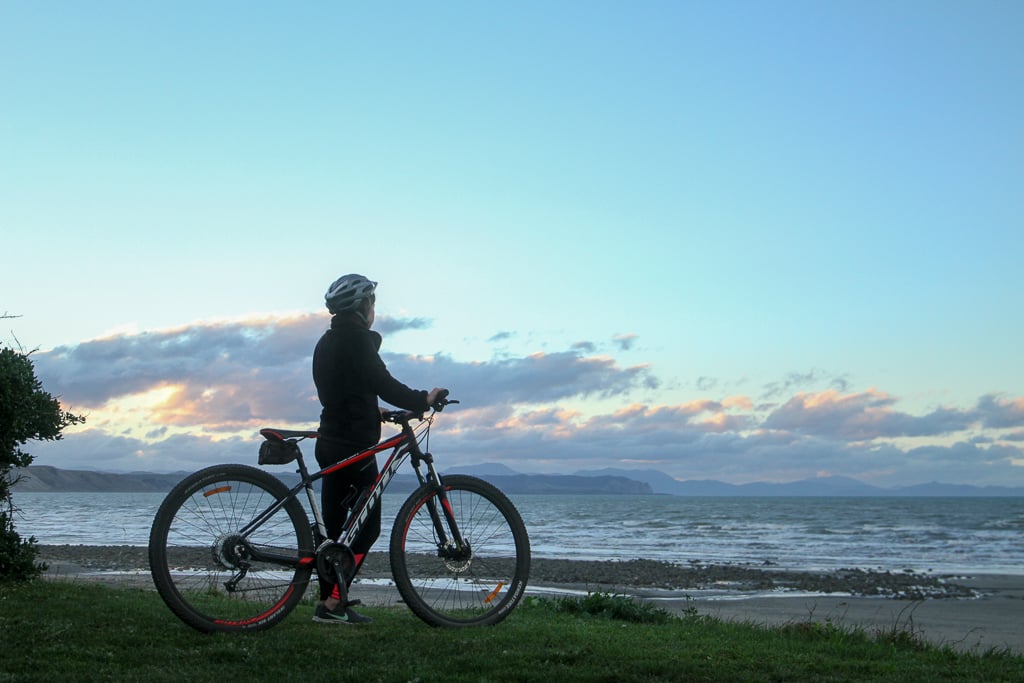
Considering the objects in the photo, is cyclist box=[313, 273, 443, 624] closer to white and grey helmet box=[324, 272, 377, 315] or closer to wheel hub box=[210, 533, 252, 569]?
white and grey helmet box=[324, 272, 377, 315]

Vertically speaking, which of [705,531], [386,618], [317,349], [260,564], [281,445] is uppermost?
[317,349]

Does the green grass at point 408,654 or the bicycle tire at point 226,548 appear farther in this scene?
the bicycle tire at point 226,548

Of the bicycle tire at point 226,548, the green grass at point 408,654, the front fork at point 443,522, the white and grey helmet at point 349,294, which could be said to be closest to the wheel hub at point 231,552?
the bicycle tire at point 226,548

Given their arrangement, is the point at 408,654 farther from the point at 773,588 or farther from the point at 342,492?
the point at 773,588

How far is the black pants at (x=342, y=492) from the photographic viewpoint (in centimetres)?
583

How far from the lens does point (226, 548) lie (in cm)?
525

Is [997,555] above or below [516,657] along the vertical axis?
below

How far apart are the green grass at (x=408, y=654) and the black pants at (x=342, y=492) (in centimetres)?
57

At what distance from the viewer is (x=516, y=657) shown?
16.0 ft

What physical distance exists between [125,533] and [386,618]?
127 ft

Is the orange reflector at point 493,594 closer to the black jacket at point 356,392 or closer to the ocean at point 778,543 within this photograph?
the black jacket at point 356,392

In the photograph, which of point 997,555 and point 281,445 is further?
point 997,555

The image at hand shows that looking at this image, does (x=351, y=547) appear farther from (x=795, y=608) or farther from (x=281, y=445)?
(x=795, y=608)

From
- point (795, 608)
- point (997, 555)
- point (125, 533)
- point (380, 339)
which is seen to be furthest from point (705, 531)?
point (380, 339)
